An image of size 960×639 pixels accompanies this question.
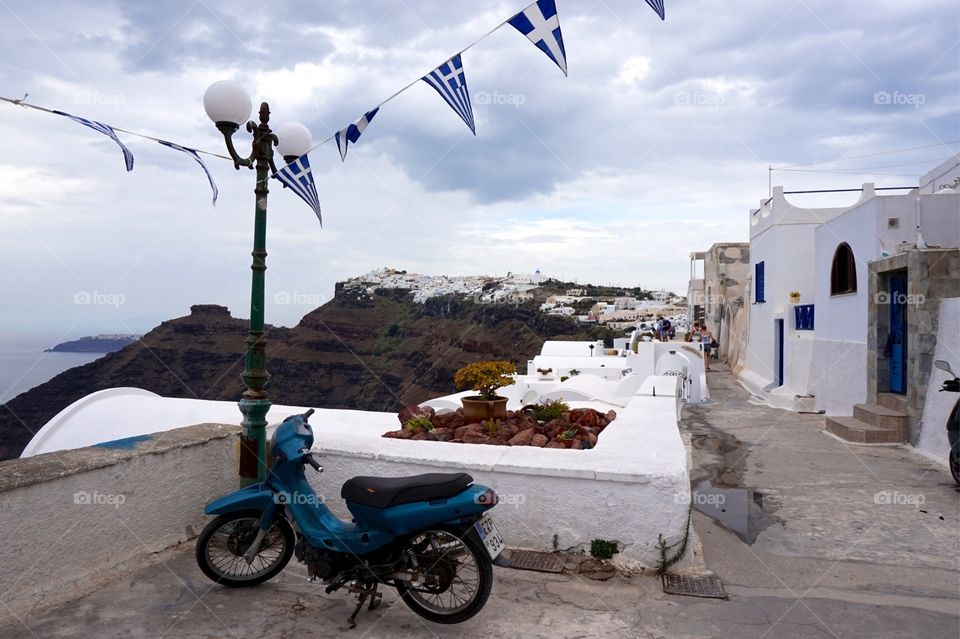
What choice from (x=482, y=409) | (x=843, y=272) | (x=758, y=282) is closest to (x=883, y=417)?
(x=843, y=272)

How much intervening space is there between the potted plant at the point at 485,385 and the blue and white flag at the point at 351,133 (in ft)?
8.02

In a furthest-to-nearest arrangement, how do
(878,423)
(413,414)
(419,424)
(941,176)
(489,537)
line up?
(941,176), (878,423), (413,414), (419,424), (489,537)

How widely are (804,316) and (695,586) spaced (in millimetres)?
14848

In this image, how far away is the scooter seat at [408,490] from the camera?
3383mm

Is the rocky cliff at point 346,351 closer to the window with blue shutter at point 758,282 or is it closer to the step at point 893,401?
the window with blue shutter at point 758,282

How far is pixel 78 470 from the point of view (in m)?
3.81

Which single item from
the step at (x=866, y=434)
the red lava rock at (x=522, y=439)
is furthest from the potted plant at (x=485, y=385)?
the step at (x=866, y=434)

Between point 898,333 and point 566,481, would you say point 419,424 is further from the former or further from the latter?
point 898,333

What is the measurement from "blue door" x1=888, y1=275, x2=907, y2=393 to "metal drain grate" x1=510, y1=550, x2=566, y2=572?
28.4 feet

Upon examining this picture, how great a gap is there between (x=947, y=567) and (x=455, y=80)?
5.10 meters

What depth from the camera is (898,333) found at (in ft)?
34.8

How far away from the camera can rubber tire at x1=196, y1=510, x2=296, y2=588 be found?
387 cm

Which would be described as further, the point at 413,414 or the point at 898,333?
the point at 898,333

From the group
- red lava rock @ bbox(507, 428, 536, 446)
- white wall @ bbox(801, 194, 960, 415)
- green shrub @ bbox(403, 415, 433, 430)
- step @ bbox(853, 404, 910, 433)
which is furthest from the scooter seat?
white wall @ bbox(801, 194, 960, 415)
